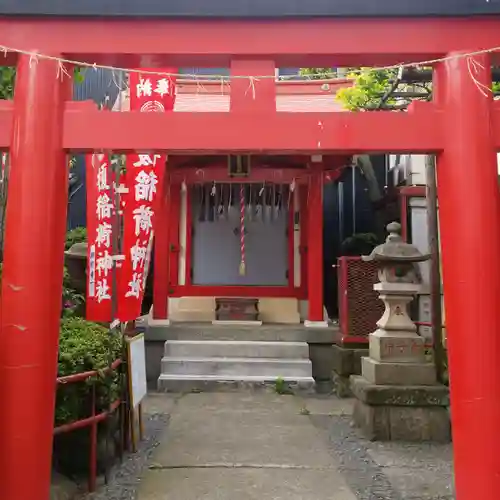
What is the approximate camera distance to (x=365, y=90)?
689 cm

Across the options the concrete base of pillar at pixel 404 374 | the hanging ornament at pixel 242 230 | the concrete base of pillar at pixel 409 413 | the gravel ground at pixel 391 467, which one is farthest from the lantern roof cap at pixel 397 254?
the hanging ornament at pixel 242 230

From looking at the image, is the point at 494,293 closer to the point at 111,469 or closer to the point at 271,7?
the point at 271,7

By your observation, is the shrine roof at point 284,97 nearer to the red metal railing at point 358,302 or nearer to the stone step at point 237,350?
the red metal railing at point 358,302

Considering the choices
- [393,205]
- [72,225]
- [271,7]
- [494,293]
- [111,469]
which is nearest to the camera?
[494,293]

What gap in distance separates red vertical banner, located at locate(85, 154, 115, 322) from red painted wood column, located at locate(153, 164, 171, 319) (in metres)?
4.29

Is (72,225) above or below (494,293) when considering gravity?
above

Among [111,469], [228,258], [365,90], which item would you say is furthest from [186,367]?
[365,90]

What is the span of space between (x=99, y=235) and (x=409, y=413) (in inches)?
162

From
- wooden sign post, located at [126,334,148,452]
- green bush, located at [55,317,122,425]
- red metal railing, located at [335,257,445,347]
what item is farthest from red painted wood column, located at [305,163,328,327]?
green bush, located at [55,317,122,425]

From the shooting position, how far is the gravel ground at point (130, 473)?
14.3ft

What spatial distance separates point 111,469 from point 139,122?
3.25 meters

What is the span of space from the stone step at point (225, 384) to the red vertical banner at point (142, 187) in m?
3.14

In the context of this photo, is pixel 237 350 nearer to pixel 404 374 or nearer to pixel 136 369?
pixel 404 374

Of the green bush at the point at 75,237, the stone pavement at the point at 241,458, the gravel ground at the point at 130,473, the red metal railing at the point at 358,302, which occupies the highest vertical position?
the green bush at the point at 75,237
